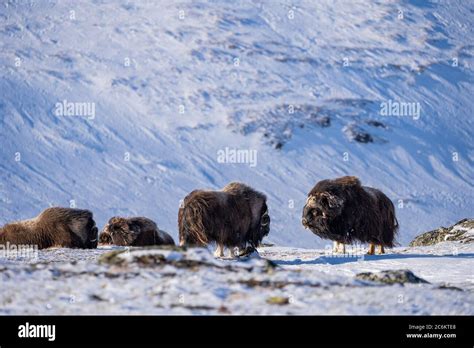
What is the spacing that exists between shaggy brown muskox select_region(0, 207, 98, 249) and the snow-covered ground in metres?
9.85

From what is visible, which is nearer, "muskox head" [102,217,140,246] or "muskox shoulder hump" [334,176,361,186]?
"muskox shoulder hump" [334,176,361,186]

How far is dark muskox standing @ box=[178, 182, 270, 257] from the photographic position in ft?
61.1

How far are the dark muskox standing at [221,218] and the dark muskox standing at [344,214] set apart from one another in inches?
48.1

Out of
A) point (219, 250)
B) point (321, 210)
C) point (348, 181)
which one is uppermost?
point (348, 181)

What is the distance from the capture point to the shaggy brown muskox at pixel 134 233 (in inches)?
901

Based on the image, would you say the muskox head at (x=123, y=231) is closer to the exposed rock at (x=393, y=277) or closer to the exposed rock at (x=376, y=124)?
the exposed rock at (x=393, y=277)

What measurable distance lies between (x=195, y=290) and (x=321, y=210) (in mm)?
10356

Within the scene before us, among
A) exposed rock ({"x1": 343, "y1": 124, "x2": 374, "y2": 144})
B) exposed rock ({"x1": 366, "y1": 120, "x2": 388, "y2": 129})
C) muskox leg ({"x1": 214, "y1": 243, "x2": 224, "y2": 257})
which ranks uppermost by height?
exposed rock ({"x1": 366, "y1": 120, "x2": 388, "y2": 129})

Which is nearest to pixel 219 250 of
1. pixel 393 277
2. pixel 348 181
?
pixel 348 181

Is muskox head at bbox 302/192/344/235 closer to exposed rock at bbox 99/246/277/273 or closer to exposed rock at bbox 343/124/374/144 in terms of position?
exposed rock at bbox 99/246/277/273

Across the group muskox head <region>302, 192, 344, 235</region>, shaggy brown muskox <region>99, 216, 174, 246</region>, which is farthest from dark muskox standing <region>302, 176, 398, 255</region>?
shaggy brown muskox <region>99, 216, 174, 246</region>

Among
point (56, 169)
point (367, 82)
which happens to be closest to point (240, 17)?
point (367, 82)

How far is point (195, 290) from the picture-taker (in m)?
9.66

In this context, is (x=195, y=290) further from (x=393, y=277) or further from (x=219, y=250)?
(x=219, y=250)
